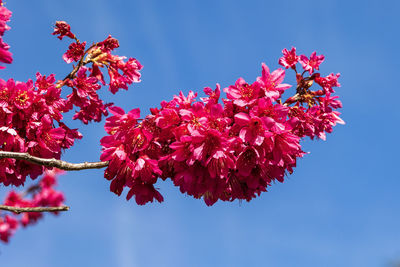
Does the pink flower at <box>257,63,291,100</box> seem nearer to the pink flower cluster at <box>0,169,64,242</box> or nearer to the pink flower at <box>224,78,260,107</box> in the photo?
the pink flower at <box>224,78,260,107</box>

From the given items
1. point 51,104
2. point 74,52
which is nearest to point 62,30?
point 74,52

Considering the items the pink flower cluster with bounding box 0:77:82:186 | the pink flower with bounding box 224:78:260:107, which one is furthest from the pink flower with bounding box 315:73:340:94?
the pink flower cluster with bounding box 0:77:82:186

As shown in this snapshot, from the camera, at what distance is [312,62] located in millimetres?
3570

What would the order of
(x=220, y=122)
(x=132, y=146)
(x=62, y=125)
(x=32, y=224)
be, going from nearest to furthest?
(x=220, y=122) → (x=132, y=146) → (x=62, y=125) → (x=32, y=224)

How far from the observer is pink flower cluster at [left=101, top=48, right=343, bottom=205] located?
2.75m

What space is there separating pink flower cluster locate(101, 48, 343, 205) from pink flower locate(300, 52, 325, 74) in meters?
0.49

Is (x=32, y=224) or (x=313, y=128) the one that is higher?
(x=32, y=224)

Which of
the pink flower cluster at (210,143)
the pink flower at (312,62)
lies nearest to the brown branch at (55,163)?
the pink flower cluster at (210,143)

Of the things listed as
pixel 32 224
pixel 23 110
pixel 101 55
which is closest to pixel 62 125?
pixel 23 110

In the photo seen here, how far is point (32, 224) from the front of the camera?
1030cm

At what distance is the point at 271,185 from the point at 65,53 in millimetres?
2404

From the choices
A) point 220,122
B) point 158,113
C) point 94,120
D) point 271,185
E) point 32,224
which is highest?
point 32,224

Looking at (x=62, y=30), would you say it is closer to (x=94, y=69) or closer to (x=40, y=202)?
(x=94, y=69)

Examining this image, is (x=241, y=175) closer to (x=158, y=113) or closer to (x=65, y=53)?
(x=158, y=113)
